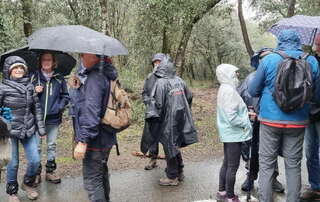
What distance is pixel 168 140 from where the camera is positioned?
5.36 metres

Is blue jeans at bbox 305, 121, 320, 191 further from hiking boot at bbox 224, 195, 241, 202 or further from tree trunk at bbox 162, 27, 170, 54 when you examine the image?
tree trunk at bbox 162, 27, 170, 54

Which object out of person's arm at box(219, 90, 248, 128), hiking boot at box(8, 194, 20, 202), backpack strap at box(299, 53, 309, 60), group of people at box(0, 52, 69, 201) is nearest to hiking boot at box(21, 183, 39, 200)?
group of people at box(0, 52, 69, 201)

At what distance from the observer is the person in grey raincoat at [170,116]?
5340mm

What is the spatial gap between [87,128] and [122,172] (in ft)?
8.67

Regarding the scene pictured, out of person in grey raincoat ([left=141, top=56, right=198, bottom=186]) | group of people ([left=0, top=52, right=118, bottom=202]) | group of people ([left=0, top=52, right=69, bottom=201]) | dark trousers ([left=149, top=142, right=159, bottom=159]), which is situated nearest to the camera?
group of people ([left=0, top=52, right=118, bottom=202])

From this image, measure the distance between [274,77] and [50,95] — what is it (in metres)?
3.19

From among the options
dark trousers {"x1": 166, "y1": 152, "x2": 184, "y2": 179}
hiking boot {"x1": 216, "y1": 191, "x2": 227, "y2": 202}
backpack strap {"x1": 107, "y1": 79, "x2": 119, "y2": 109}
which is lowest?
hiking boot {"x1": 216, "y1": 191, "x2": 227, "y2": 202}

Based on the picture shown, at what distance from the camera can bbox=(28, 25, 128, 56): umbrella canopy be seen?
3.70 metres

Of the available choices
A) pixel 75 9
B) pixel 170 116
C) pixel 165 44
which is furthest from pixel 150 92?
pixel 75 9

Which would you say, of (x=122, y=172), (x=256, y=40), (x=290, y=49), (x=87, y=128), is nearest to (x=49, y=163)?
(x=122, y=172)

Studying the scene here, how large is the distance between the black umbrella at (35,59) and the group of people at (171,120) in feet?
0.53

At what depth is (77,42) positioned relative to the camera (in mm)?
3781

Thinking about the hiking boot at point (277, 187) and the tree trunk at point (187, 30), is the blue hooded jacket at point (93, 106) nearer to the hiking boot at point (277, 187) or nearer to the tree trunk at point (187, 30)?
the hiking boot at point (277, 187)

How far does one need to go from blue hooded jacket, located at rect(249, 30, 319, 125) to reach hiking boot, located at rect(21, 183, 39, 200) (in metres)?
3.20
